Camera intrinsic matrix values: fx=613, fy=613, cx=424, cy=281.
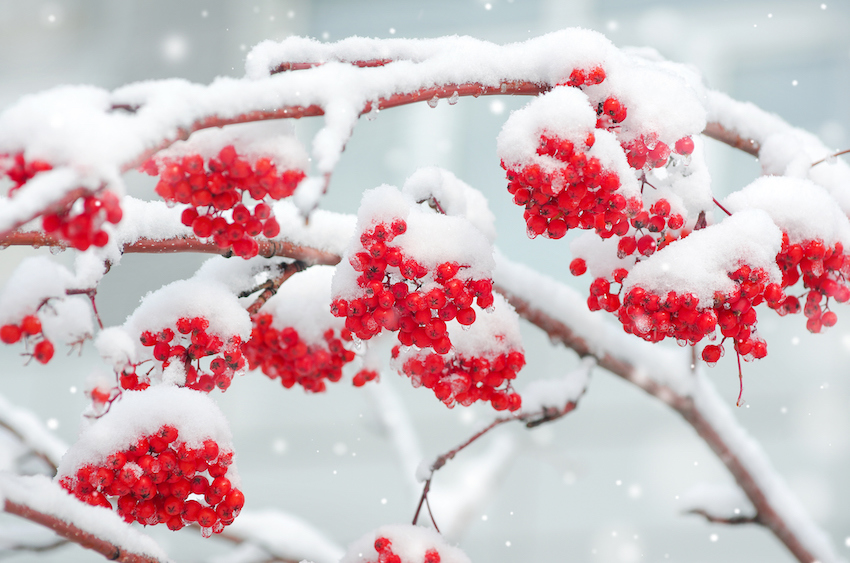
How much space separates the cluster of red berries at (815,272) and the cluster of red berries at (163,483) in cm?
63

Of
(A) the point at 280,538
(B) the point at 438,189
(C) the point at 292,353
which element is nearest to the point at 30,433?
(A) the point at 280,538

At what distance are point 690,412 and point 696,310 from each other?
0.54 m

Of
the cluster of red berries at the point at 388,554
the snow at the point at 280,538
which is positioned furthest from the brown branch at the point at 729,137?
the snow at the point at 280,538

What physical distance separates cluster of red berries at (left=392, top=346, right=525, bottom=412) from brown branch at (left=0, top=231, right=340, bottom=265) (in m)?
0.16

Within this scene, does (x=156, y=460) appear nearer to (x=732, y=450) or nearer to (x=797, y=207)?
(x=797, y=207)

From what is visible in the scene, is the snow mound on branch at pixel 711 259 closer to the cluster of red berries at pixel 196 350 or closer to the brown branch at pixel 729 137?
the brown branch at pixel 729 137

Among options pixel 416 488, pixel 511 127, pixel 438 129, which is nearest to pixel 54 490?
pixel 511 127

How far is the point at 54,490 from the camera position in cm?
52

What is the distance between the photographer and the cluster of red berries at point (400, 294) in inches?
22.8

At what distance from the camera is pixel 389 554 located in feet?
2.27

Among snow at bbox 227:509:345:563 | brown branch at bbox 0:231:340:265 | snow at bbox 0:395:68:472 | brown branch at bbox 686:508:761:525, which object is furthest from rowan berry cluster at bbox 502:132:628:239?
snow at bbox 0:395:68:472

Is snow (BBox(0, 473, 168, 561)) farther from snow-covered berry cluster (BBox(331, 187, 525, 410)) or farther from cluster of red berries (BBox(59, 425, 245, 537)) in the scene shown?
snow-covered berry cluster (BBox(331, 187, 525, 410))

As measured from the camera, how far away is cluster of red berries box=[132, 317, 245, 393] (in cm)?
67

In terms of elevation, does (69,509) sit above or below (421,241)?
below
